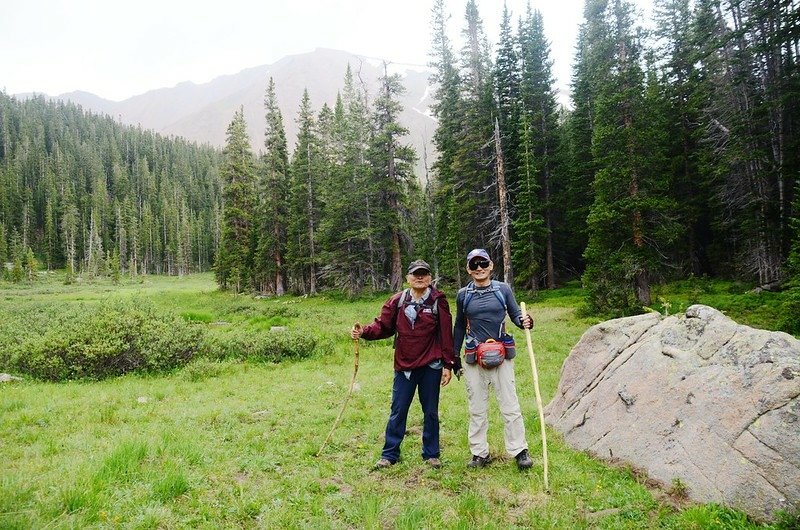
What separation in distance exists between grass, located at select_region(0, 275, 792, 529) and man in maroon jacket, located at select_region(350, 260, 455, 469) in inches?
14.8

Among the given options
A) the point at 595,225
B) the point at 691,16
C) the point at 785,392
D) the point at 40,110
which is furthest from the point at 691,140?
the point at 40,110

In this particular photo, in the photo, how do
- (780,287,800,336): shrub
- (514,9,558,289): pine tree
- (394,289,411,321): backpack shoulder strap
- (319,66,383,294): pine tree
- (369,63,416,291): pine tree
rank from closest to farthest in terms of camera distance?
1. (394,289,411,321): backpack shoulder strap
2. (780,287,800,336): shrub
3. (514,9,558,289): pine tree
4. (369,63,416,291): pine tree
5. (319,66,383,294): pine tree

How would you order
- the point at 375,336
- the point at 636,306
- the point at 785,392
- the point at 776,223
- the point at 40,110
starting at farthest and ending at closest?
the point at 40,110 < the point at 776,223 < the point at 636,306 < the point at 375,336 < the point at 785,392

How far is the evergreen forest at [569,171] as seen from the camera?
66.4 feet

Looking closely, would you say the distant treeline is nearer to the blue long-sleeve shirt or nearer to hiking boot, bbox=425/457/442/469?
hiking boot, bbox=425/457/442/469

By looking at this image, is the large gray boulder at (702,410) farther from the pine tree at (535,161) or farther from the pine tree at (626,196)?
the pine tree at (535,161)

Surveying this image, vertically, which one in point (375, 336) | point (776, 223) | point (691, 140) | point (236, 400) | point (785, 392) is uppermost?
point (691, 140)

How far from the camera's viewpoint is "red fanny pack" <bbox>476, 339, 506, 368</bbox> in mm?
5379

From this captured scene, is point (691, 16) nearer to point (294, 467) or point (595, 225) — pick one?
point (595, 225)

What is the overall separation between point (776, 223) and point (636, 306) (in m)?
9.51

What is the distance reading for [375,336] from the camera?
604cm

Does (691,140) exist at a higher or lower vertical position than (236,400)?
higher

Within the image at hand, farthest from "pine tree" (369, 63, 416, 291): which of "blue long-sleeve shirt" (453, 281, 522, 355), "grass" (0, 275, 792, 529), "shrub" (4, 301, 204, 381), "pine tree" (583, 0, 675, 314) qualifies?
"blue long-sleeve shirt" (453, 281, 522, 355)

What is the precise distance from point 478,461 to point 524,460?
589 mm
